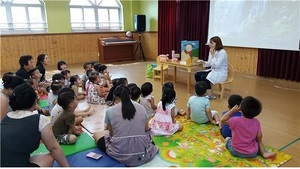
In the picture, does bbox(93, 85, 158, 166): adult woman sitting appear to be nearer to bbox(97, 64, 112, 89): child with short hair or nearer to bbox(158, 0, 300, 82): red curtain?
bbox(97, 64, 112, 89): child with short hair

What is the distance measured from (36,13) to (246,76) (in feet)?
20.2

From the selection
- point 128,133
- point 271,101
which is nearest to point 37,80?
point 128,133

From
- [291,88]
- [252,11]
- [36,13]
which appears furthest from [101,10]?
[291,88]

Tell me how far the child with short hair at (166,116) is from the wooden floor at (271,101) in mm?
950

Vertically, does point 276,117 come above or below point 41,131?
below

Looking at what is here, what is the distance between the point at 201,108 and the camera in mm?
2916

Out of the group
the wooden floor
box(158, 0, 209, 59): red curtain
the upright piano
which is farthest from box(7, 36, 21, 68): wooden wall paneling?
box(158, 0, 209, 59): red curtain

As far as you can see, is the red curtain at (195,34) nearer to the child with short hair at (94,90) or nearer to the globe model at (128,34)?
the globe model at (128,34)

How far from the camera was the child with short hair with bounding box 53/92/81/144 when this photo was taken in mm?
2324

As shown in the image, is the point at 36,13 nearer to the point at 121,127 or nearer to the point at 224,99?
the point at 224,99

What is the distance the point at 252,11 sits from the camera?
5.49 meters

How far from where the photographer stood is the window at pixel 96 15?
788 cm

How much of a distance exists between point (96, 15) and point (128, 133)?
277 inches

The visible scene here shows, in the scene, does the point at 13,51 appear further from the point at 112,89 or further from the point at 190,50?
the point at 190,50
